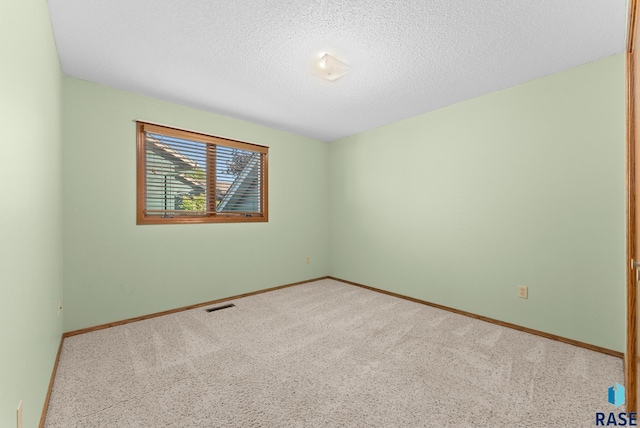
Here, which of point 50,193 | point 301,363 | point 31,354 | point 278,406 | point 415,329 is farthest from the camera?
point 415,329

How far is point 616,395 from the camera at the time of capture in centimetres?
164

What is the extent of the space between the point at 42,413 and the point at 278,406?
1223mm

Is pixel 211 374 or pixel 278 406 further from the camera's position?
pixel 211 374

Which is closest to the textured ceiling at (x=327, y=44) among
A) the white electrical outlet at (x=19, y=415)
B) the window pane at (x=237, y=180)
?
the window pane at (x=237, y=180)

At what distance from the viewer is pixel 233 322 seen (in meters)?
2.80

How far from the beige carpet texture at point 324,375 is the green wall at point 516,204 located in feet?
1.15

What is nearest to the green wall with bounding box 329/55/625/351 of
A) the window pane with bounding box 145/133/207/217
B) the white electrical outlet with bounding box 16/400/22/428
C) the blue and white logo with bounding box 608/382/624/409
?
the blue and white logo with bounding box 608/382/624/409

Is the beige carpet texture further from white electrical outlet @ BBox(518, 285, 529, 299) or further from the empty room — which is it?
white electrical outlet @ BBox(518, 285, 529, 299)

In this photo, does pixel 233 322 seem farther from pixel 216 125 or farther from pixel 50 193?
pixel 216 125

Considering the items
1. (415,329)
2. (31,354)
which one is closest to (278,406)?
(31,354)

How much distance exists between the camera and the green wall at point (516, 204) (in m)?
2.21

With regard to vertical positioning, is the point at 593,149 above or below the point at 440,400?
above

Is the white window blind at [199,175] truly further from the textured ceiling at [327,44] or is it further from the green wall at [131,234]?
the textured ceiling at [327,44]

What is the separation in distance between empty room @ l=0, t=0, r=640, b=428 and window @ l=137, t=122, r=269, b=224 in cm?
2
